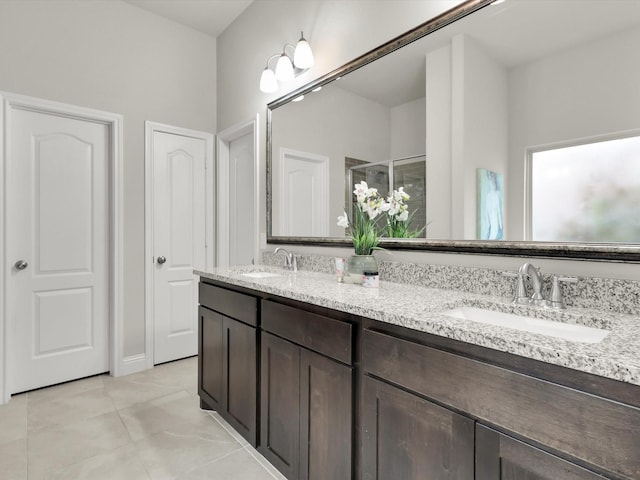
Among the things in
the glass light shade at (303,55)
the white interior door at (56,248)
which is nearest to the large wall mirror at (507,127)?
the glass light shade at (303,55)

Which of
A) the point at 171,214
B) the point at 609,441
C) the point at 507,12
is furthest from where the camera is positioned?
the point at 171,214

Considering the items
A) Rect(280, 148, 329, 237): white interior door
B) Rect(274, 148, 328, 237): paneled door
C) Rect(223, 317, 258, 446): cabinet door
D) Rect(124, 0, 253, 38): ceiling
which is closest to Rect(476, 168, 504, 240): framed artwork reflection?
Rect(274, 148, 328, 237): paneled door

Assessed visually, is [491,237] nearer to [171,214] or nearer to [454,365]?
[454,365]

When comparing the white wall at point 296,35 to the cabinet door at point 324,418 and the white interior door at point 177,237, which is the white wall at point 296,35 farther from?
the cabinet door at point 324,418

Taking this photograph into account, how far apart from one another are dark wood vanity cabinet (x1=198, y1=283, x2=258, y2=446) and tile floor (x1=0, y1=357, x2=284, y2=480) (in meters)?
0.14

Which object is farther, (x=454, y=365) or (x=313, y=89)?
(x=313, y=89)

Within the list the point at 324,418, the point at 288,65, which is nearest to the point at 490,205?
the point at 324,418

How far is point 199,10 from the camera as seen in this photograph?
3.04 m

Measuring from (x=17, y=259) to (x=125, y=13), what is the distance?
2.05 meters

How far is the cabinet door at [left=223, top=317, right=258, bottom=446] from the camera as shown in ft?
5.85

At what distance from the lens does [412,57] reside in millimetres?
1779

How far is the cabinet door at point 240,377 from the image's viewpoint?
1.78 metres

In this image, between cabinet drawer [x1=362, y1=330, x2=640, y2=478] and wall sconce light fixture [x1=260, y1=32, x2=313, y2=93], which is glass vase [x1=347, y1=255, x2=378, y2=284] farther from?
wall sconce light fixture [x1=260, y1=32, x2=313, y2=93]

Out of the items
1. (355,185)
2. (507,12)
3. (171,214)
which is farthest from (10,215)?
(507,12)
